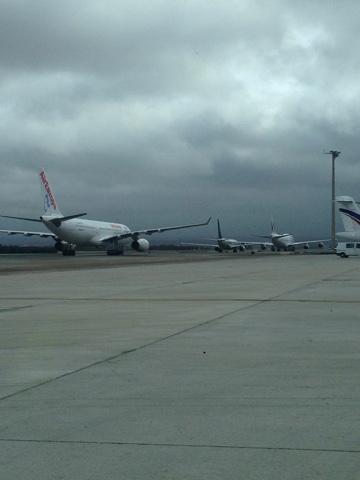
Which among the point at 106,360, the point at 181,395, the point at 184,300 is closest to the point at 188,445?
the point at 181,395

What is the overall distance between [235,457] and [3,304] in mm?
14328

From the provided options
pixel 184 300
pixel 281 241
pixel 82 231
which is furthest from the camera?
pixel 281 241

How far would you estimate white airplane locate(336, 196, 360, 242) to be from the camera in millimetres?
73319

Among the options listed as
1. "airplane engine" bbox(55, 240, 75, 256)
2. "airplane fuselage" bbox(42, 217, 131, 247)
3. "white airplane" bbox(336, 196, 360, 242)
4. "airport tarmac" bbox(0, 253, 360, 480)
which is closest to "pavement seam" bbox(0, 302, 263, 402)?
"airport tarmac" bbox(0, 253, 360, 480)

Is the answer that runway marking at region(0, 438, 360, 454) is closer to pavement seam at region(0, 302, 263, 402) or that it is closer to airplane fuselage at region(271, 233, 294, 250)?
pavement seam at region(0, 302, 263, 402)

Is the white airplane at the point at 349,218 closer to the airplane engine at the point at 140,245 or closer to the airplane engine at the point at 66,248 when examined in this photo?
the airplane engine at the point at 140,245

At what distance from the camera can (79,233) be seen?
78.9 metres

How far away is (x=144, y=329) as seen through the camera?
1325 centimetres

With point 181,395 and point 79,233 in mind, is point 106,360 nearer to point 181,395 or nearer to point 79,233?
point 181,395

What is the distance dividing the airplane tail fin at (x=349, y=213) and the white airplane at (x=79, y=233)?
14353 millimetres

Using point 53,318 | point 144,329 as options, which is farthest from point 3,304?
point 144,329

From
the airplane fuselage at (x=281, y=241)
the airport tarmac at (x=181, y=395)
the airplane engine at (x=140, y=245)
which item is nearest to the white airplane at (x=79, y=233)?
the airplane engine at (x=140, y=245)

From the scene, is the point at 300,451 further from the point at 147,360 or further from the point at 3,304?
the point at 3,304

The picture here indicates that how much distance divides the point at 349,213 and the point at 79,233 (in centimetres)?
2796
